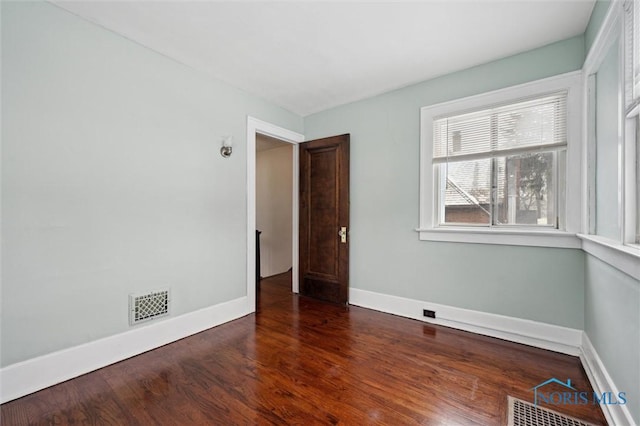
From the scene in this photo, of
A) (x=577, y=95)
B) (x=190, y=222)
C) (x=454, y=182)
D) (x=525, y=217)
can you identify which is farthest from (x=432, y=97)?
(x=190, y=222)

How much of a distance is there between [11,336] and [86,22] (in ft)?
7.46

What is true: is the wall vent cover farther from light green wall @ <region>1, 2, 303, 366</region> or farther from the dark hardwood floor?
the dark hardwood floor

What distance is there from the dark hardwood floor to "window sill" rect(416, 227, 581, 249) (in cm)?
92

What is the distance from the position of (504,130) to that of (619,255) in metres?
1.61

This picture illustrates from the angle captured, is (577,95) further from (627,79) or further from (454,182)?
(454,182)

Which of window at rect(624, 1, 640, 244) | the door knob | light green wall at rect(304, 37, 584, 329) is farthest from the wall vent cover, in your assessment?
window at rect(624, 1, 640, 244)

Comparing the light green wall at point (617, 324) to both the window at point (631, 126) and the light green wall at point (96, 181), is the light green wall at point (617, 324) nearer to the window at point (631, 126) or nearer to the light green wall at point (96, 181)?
the window at point (631, 126)

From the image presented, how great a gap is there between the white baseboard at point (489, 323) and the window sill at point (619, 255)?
34.2 inches

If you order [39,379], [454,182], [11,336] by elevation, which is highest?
[454,182]

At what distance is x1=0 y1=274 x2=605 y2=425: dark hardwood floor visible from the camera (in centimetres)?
158

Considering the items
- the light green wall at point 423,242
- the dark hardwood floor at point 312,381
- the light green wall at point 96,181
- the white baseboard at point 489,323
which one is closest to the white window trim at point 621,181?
the light green wall at point 423,242

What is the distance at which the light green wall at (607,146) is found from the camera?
1704 mm

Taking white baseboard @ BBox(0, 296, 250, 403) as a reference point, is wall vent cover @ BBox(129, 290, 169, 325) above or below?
above

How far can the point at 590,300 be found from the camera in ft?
6.68
